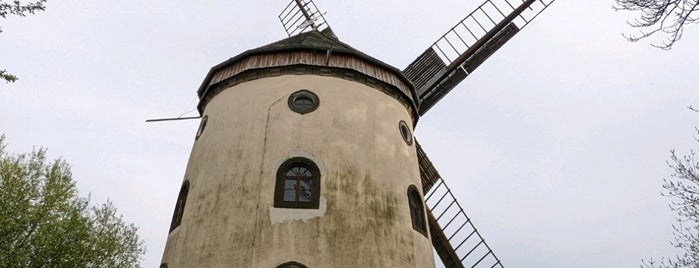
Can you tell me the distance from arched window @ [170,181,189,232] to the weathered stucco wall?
0.32 metres

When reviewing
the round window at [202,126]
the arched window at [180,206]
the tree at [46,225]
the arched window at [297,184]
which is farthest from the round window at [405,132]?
the tree at [46,225]

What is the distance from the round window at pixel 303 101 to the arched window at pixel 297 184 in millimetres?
1457

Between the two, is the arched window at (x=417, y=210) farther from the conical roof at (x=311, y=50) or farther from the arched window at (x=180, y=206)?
the arched window at (x=180, y=206)

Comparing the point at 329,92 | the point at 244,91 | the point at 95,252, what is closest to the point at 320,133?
the point at 329,92

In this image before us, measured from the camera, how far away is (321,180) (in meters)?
11.0

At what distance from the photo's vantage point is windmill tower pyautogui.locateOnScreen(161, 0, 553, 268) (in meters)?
10.3

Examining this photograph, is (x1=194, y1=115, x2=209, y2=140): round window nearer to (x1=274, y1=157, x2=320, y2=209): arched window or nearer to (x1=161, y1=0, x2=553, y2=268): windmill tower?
(x1=161, y1=0, x2=553, y2=268): windmill tower

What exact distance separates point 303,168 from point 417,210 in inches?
121

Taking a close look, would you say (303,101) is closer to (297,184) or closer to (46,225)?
(297,184)

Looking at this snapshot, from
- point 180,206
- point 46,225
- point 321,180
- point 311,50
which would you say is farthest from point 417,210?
point 46,225

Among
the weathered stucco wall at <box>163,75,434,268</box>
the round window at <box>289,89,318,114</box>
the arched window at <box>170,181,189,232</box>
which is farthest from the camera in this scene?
the round window at <box>289,89,318,114</box>

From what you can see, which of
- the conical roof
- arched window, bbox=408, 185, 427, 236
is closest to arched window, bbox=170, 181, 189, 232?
the conical roof

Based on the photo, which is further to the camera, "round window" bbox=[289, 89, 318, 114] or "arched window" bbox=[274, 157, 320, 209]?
"round window" bbox=[289, 89, 318, 114]

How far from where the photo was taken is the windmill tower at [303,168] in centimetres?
1027
